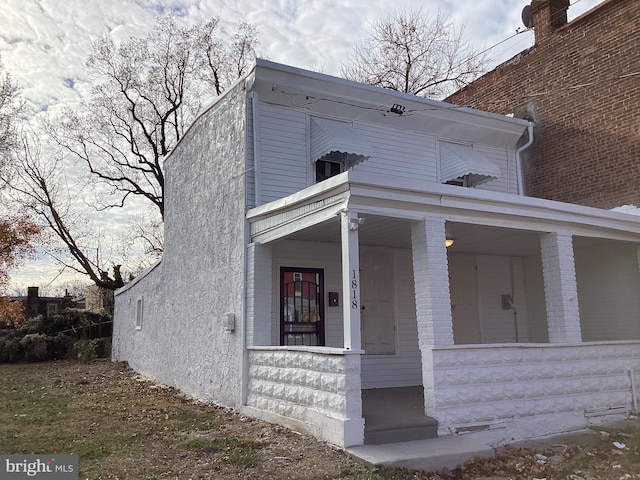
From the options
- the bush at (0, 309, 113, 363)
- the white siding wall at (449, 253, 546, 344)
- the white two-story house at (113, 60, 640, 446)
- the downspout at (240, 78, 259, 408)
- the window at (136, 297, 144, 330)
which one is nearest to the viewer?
the white two-story house at (113, 60, 640, 446)

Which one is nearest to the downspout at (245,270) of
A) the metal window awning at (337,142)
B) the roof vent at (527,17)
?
the metal window awning at (337,142)

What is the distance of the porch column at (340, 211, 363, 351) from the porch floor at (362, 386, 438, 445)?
941mm

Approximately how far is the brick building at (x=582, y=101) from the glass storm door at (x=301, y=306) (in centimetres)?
589

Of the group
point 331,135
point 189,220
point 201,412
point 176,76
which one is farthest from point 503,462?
point 176,76

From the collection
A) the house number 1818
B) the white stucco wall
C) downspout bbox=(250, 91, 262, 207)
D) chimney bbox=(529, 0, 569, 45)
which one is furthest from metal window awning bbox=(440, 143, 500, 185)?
the house number 1818

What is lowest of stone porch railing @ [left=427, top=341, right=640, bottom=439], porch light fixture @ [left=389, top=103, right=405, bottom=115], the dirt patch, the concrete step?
the dirt patch

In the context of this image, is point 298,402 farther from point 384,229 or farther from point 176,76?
point 176,76

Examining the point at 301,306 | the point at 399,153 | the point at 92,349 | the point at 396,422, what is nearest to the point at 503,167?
the point at 399,153

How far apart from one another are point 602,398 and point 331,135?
5.86 m

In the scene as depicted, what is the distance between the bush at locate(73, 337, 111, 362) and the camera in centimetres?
1889

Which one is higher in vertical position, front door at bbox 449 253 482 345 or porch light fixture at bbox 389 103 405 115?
porch light fixture at bbox 389 103 405 115

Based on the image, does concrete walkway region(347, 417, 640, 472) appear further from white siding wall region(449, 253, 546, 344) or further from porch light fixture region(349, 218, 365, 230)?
white siding wall region(449, 253, 546, 344)

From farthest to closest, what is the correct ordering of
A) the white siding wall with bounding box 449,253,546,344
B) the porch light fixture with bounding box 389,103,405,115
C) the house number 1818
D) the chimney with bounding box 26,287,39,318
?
1. the chimney with bounding box 26,287,39,318
2. the white siding wall with bounding box 449,253,546,344
3. the porch light fixture with bounding box 389,103,405,115
4. the house number 1818

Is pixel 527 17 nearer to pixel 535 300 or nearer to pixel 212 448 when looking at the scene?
pixel 535 300
